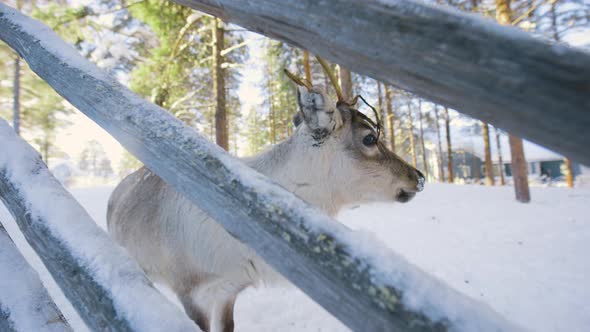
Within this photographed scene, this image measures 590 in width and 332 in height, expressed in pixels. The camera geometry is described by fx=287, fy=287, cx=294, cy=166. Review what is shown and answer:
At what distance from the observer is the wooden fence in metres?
0.53

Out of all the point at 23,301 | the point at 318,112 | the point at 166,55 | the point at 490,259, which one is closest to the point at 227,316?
the point at 23,301

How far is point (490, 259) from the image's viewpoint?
14.6ft

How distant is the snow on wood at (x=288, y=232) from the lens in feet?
1.84

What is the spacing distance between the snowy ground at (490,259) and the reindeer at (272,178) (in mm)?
450

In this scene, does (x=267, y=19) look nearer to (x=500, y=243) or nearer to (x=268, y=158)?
(x=268, y=158)

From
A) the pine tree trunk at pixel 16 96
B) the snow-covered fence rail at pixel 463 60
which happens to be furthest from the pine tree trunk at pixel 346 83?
the pine tree trunk at pixel 16 96

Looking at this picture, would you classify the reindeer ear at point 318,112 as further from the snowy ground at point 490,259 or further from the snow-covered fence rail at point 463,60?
the snow-covered fence rail at point 463,60

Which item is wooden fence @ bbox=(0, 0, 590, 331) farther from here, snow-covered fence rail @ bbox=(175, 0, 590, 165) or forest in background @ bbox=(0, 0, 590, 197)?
forest in background @ bbox=(0, 0, 590, 197)

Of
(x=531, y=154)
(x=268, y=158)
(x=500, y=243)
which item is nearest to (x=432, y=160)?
(x=531, y=154)

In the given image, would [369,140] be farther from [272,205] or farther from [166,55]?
[166,55]

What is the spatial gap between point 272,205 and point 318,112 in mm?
1305

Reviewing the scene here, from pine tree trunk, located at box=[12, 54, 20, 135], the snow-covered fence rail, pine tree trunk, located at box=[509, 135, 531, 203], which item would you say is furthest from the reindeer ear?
pine tree trunk, located at box=[12, 54, 20, 135]

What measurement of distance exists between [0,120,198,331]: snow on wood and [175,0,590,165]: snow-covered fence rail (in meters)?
0.87

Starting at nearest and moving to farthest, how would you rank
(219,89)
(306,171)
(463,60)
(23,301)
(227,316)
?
(463,60)
(23,301)
(306,171)
(227,316)
(219,89)
